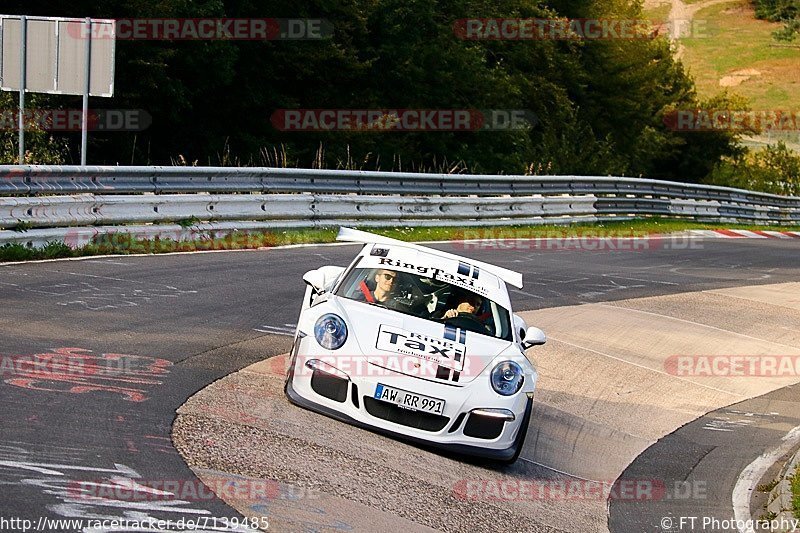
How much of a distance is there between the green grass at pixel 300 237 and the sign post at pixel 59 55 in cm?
188

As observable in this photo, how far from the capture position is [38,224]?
14.2 meters

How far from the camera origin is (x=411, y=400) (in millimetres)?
8094

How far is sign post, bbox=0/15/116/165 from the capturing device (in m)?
Answer: 16.6

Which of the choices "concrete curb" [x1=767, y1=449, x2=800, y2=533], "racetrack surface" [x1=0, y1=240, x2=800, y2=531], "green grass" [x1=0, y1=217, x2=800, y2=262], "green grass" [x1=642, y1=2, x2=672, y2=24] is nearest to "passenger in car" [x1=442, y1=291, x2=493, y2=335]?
"racetrack surface" [x1=0, y1=240, x2=800, y2=531]

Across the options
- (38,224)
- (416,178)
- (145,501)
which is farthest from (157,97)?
(145,501)

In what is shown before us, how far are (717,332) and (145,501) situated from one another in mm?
10664

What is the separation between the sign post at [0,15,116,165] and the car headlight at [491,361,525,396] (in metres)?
10.0

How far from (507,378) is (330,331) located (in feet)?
4.41

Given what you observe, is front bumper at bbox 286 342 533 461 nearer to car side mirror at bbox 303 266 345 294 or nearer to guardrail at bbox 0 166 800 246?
car side mirror at bbox 303 266 345 294

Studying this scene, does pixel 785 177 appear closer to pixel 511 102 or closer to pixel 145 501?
→ pixel 511 102

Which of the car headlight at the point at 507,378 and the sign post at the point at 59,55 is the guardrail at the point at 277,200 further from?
the car headlight at the point at 507,378

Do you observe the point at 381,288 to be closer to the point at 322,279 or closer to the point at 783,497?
the point at 322,279

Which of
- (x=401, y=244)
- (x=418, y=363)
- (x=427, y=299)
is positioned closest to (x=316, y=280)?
(x=401, y=244)

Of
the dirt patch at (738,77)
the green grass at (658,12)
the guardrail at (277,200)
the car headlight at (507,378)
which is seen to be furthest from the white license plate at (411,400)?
the green grass at (658,12)
